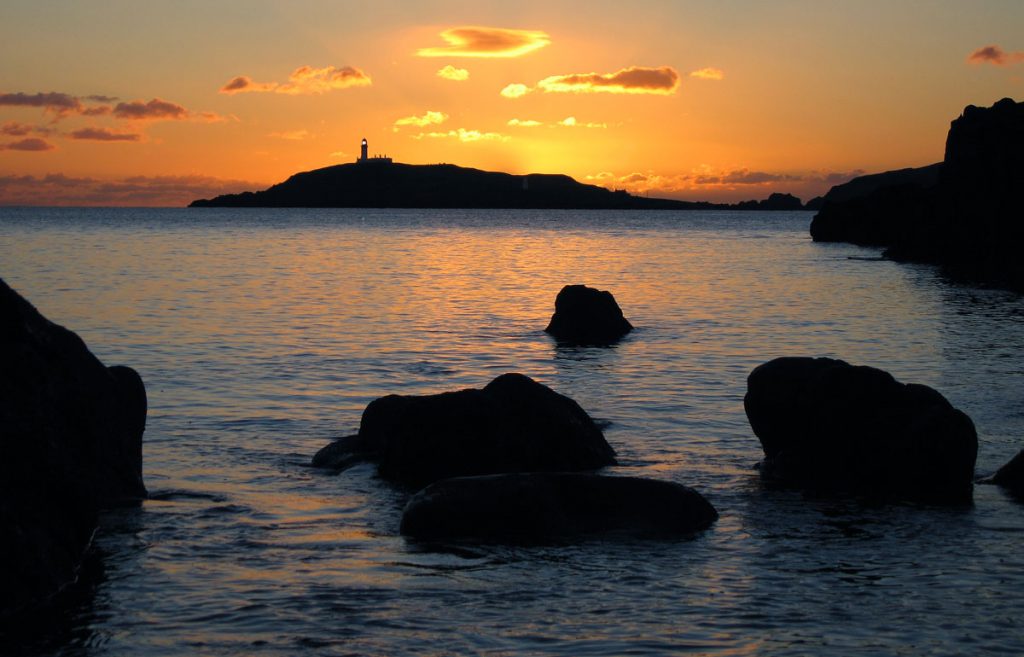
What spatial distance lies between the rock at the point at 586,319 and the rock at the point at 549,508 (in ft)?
65.2

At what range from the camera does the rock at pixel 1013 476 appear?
1366 cm

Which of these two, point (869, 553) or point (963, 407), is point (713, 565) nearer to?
point (869, 553)

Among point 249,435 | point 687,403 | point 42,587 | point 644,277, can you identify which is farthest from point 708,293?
point 42,587

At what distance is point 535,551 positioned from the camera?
10961 millimetres

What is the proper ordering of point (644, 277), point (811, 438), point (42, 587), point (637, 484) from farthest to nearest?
point (644, 277)
point (811, 438)
point (637, 484)
point (42, 587)

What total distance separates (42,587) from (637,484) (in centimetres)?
598

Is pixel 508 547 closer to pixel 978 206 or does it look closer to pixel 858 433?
pixel 858 433

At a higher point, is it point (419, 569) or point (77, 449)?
point (77, 449)

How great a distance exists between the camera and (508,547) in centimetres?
1112

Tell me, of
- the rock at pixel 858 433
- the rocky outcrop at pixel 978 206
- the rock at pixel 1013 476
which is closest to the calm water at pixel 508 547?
the rock at pixel 1013 476

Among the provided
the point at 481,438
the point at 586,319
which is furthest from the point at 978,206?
the point at 481,438

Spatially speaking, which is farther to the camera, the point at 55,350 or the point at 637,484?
the point at 637,484

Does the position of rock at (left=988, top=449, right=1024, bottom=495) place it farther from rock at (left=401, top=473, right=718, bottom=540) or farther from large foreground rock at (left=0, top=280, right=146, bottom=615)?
large foreground rock at (left=0, top=280, right=146, bottom=615)

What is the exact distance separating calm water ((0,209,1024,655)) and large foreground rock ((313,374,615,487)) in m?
0.52
